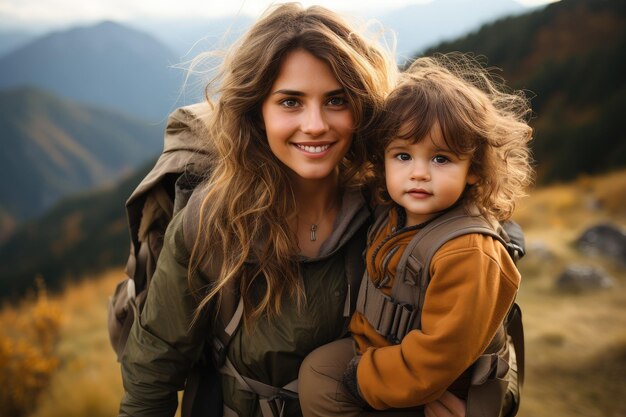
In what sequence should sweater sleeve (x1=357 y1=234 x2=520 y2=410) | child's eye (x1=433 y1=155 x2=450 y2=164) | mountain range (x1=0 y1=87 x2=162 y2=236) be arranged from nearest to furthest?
1. sweater sleeve (x1=357 y1=234 x2=520 y2=410)
2. child's eye (x1=433 y1=155 x2=450 y2=164)
3. mountain range (x1=0 y1=87 x2=162 y2=236)

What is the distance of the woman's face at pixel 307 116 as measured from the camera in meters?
1.73

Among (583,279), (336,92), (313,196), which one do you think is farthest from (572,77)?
(336,92)

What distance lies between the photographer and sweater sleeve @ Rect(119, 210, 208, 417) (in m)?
1.74

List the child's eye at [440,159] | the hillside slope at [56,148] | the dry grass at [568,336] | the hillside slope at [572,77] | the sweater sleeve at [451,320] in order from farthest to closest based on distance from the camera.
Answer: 1. the hillside slope at [56,148]
2. the hillside slope at [572,77]
3. the dry grass at [568,336]
4. the child's eye at [440,159]
5. the sweater sleeve at [451,320]

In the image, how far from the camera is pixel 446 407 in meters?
1.65

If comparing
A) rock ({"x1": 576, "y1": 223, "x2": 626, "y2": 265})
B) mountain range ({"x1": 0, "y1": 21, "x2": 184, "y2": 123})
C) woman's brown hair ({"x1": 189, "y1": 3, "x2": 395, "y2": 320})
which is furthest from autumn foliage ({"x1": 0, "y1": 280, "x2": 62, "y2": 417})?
mountain range ({"x1": 0, "y1": 21, "x2": 184, "y2": 123})

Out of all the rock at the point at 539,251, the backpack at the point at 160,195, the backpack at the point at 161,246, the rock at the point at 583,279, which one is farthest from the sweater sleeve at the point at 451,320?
the rock at the point at 539,251

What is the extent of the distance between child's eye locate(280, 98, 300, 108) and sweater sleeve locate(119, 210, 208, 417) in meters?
0.57

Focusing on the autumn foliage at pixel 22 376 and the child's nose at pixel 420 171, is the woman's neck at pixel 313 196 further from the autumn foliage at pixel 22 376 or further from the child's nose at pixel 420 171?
the autumn foliage at pixel 22 376

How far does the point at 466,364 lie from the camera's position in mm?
1464

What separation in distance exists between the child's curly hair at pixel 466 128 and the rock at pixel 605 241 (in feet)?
17.2

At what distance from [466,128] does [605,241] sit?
5.86 meters

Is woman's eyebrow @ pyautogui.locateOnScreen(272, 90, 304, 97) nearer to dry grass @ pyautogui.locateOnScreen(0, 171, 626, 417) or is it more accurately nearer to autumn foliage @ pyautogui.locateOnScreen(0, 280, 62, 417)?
dry grass @ pyautogui.locateOnScreen(0, 171, 626, 417)

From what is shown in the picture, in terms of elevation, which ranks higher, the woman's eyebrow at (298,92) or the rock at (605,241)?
the woman's eyebrow at (298,92)
